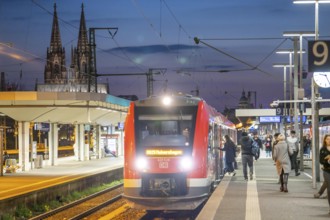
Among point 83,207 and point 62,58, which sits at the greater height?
point 62,58

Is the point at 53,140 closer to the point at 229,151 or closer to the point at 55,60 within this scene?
the point at 229,151

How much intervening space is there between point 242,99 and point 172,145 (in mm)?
123572

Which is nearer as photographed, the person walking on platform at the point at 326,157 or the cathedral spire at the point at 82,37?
the person walking on platform at the point at 326,157

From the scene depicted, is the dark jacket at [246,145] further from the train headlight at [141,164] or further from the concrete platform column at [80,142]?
the concrete platform column at [80,142]

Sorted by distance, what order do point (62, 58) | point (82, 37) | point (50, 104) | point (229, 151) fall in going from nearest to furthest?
point (229, 151)
point (50, 104)
point (82, 37)
point (62, 58)

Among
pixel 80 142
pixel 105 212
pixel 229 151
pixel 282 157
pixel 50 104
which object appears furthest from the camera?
pixel 80 142

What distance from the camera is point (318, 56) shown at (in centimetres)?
1476

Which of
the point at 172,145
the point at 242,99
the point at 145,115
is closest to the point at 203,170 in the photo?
the point at 172,145

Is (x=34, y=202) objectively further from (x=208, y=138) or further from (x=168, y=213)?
(x=208, y=138)

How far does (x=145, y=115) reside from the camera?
14508 mm

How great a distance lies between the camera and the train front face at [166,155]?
538 inches

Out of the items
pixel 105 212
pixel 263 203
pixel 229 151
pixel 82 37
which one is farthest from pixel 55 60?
pixel 263 203

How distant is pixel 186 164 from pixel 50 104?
16.2 meters

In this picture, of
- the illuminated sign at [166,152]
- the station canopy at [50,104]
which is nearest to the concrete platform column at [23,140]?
the station canopy at [50,104]
